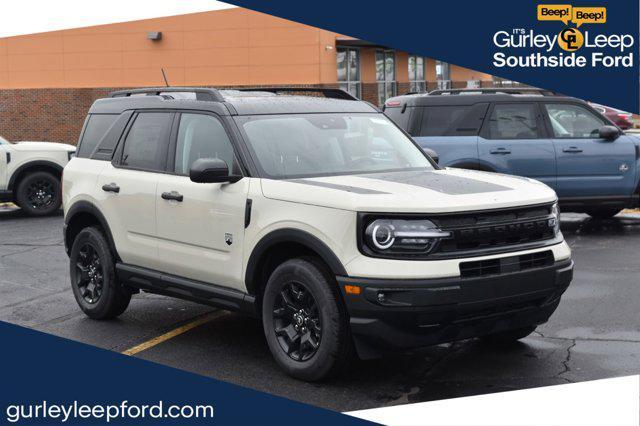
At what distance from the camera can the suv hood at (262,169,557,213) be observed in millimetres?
5492

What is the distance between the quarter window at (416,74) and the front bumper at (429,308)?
3600 cm

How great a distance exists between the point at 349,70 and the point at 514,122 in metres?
24.5

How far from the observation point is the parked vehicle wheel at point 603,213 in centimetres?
1363

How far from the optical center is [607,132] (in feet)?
40.4

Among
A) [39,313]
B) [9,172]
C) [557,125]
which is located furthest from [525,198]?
[9,172]

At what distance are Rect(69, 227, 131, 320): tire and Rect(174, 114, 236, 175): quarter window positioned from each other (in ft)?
3.84

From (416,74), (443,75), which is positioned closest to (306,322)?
(416,74)

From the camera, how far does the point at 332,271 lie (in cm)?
558

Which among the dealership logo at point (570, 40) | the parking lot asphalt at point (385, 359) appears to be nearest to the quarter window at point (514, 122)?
the parking lot asphalt at point (385, 359)

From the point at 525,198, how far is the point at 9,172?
11.7 m

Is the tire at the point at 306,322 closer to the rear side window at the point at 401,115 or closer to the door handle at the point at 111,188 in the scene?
the door handle at the point at 111,188

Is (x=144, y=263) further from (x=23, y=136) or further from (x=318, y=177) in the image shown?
(x=23, y=136)

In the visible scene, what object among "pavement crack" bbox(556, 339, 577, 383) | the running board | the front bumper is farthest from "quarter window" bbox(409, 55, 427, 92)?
the front bumper

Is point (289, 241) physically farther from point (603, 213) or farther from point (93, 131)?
point (603, 213)
